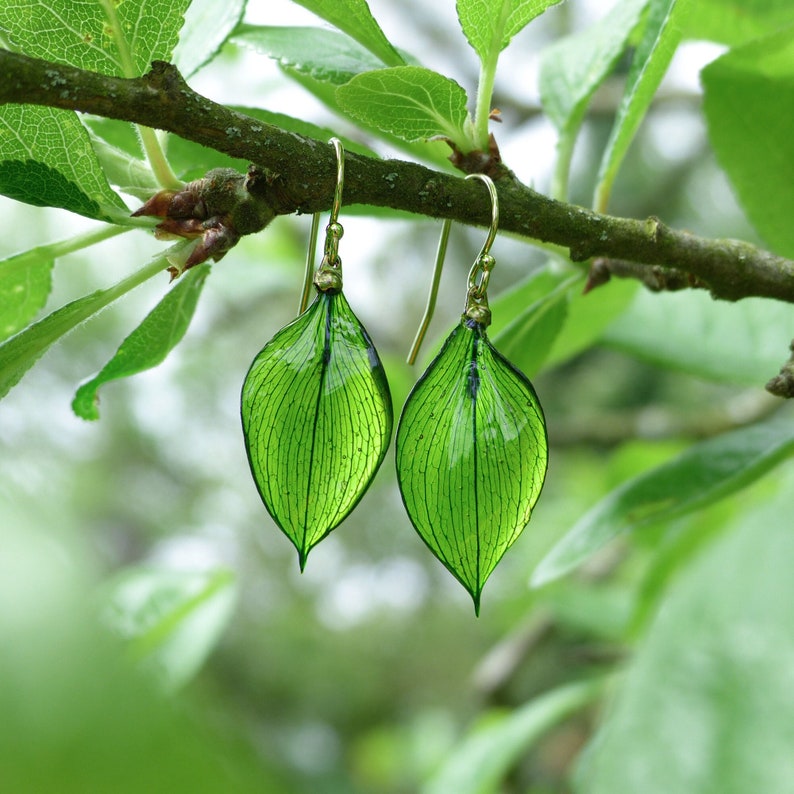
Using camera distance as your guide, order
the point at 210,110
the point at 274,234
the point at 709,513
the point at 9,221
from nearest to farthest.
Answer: the point at 210,110
the point at 709,513
the point at 274,234
the point at 9,221

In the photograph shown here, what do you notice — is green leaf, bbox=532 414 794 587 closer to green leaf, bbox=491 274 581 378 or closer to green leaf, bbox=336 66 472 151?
green leaf, bbox=491 274 581 378

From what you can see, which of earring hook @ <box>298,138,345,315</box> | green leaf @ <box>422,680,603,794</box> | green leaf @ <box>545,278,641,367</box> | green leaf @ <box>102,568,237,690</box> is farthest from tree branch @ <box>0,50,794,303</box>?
green leaf @ <box>422,680,603,794</box>

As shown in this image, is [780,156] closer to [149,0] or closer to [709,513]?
[149,0]

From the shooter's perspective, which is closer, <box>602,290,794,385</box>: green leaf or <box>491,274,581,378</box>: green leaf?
<box>491,274,581,378</box>: green leaf

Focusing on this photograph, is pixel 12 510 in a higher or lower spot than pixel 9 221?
lower

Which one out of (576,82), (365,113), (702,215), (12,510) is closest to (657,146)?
(702,215)

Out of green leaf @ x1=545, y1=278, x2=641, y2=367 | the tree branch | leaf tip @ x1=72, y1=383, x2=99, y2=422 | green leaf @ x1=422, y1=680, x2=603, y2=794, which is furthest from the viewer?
green leaf @ x1=422, y1=680, x2=603, y2=794

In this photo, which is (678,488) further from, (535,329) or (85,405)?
(85,405)
